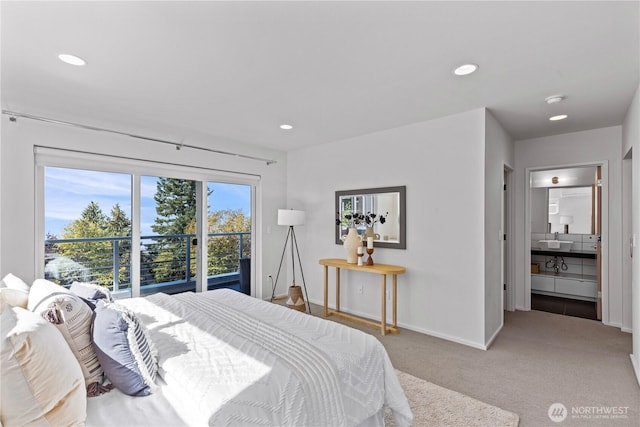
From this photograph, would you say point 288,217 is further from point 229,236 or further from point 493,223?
point 493,223

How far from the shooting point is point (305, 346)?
5.69 feet

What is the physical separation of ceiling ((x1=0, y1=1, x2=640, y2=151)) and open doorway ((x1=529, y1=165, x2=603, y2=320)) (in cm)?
220

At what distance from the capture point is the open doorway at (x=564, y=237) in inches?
202

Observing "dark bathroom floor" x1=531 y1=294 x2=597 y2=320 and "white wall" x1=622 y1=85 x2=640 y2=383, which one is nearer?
"white wall" x1=622 y1=85 x2=640 y2=383

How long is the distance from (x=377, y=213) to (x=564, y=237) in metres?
3.90

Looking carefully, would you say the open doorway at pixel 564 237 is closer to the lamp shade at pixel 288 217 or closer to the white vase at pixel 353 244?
the white vase at pixel 353 244

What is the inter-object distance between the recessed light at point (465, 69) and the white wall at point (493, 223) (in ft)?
3.30

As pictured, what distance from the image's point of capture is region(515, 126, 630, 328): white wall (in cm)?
383

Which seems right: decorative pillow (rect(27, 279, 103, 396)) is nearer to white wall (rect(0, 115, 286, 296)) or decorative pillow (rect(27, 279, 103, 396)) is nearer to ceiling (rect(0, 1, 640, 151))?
ceiling (rect(0, 1, 640, 151))

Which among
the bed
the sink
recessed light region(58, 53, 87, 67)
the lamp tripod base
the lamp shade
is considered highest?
recessed light region(58, 53, 87, 67)

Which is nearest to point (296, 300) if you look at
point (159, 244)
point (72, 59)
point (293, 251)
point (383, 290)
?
point (293, 251)

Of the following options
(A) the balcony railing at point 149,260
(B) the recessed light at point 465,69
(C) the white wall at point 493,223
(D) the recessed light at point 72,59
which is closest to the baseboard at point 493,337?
(C) the white wall at point 493,223

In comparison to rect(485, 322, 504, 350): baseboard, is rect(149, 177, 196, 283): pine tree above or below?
above

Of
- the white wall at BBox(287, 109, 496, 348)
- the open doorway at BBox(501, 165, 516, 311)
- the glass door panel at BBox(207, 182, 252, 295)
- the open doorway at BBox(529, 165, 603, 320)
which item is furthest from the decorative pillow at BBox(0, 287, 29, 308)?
the open doorway at BBox(529, 165, 603, 320)
